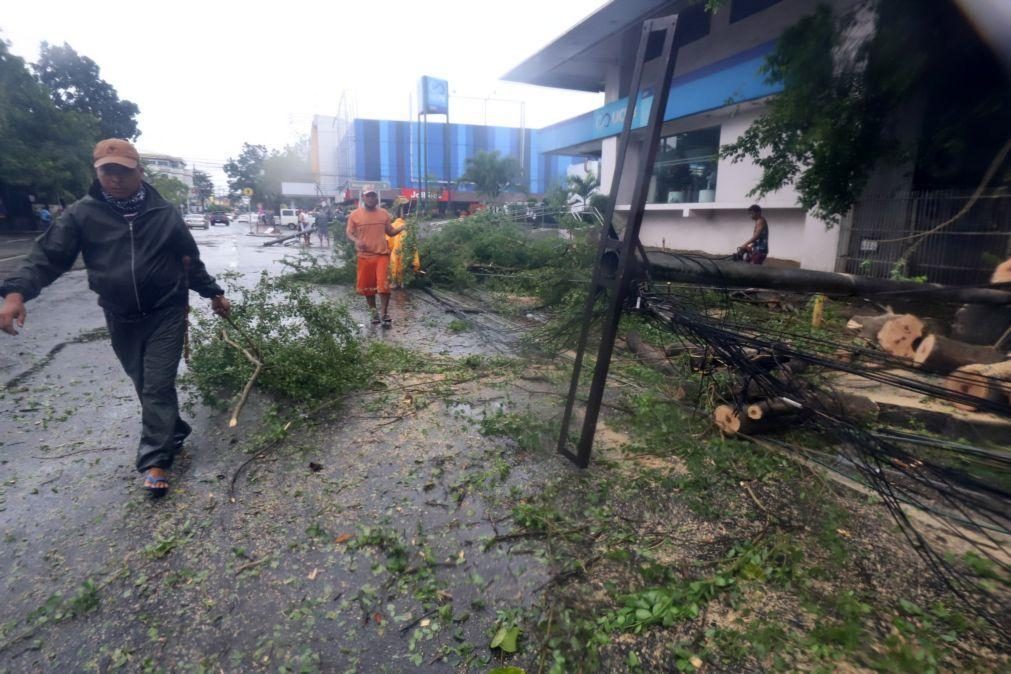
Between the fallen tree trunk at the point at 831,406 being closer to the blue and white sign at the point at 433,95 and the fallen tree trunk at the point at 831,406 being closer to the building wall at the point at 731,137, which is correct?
the building wall at the point at 731,137

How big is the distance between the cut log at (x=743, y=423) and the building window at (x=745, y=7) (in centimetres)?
1478

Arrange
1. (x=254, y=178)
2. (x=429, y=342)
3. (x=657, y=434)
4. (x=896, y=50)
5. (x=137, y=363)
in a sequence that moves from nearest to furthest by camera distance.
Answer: (x=137, y=363) → (x=657, y=434) → (x=429, y=342) → (x=896, y=50) → (x=254, y=178)

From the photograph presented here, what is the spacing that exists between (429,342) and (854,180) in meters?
7.50

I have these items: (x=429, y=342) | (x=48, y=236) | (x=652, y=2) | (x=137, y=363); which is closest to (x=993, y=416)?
(x=429, y=342)

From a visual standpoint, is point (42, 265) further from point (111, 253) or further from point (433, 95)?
point (433, 95)

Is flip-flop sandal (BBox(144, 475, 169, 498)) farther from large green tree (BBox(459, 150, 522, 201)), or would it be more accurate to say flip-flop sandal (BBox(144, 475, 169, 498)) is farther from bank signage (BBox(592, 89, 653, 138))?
large green tree (BBox(459, 150, 522, 201))

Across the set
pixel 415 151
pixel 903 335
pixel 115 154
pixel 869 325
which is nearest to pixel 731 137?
pixel 869 325

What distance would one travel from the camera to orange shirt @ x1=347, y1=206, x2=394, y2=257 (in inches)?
310

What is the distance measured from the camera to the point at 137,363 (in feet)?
12.1

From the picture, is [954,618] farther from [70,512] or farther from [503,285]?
[503,285]

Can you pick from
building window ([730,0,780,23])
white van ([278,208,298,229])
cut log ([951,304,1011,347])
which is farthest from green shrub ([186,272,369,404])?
white van ([278,208,298,229])

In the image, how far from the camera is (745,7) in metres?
16.2

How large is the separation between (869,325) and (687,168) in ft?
40.6

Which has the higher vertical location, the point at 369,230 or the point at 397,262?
the point at 369,230
